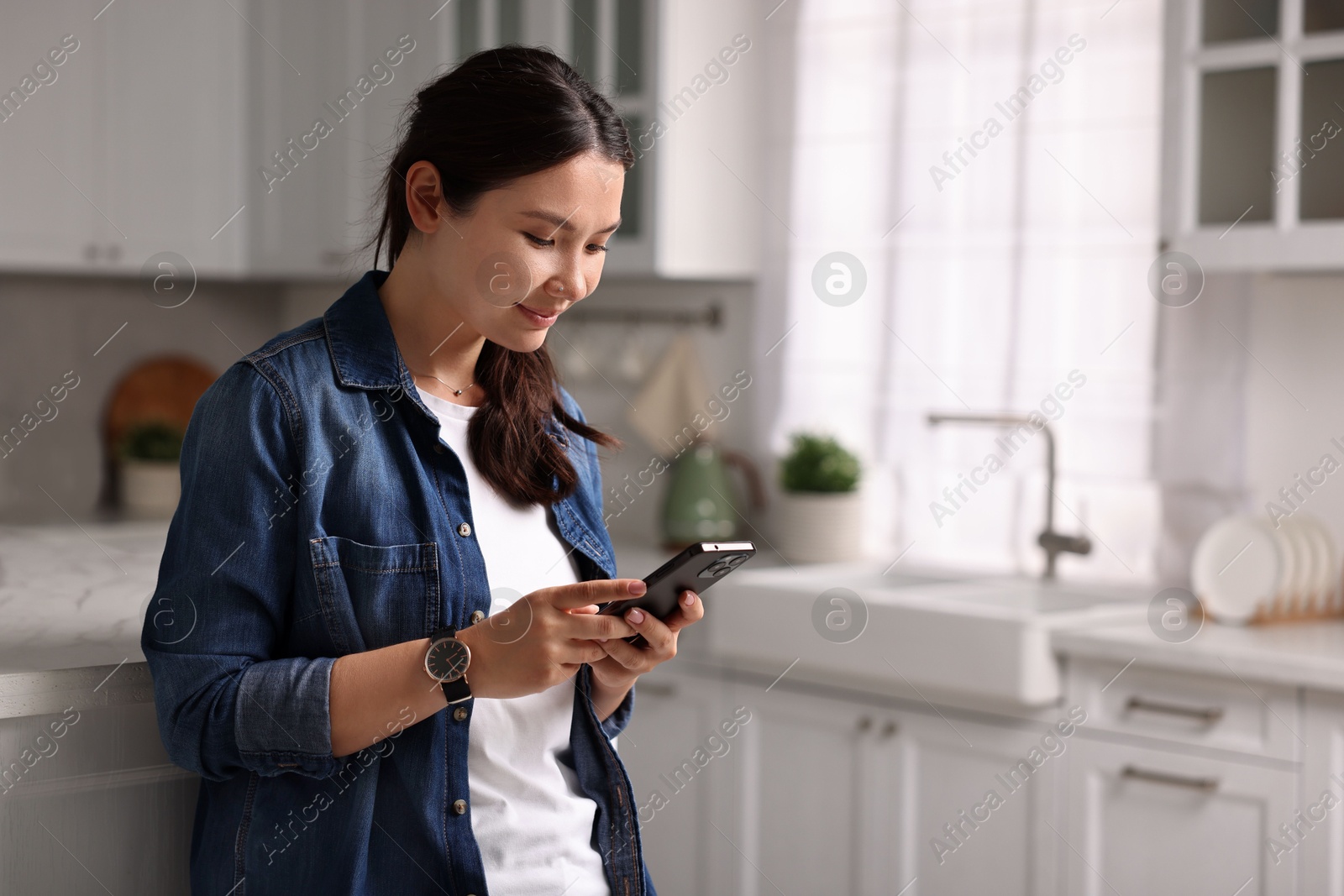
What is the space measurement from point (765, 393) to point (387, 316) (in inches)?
72.9

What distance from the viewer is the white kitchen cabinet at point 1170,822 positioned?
1835mm

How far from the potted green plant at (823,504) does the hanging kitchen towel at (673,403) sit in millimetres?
300

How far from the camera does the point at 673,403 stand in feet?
Result: 9.55

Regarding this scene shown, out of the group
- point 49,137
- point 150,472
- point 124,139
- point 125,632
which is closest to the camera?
point 125,632

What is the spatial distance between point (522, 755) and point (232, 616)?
0.28m

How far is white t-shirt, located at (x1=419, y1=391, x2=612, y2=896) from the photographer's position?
40.6 inches

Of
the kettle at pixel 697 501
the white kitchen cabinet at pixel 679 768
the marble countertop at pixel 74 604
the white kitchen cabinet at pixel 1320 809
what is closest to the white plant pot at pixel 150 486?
the marble countertop at pixel 74 604

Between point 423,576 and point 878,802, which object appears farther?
point 878,802

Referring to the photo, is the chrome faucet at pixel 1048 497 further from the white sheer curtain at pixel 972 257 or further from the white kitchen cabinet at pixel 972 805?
the white kitchen cabinet at pixel 972 805

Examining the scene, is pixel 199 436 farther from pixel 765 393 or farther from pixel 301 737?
pixel 765 393

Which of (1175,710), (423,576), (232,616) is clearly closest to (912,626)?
(1175,710)

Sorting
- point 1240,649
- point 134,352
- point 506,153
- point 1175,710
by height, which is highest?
point 506,153

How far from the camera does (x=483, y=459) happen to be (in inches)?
43.1

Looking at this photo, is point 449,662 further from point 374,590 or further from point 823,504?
point 823,504
